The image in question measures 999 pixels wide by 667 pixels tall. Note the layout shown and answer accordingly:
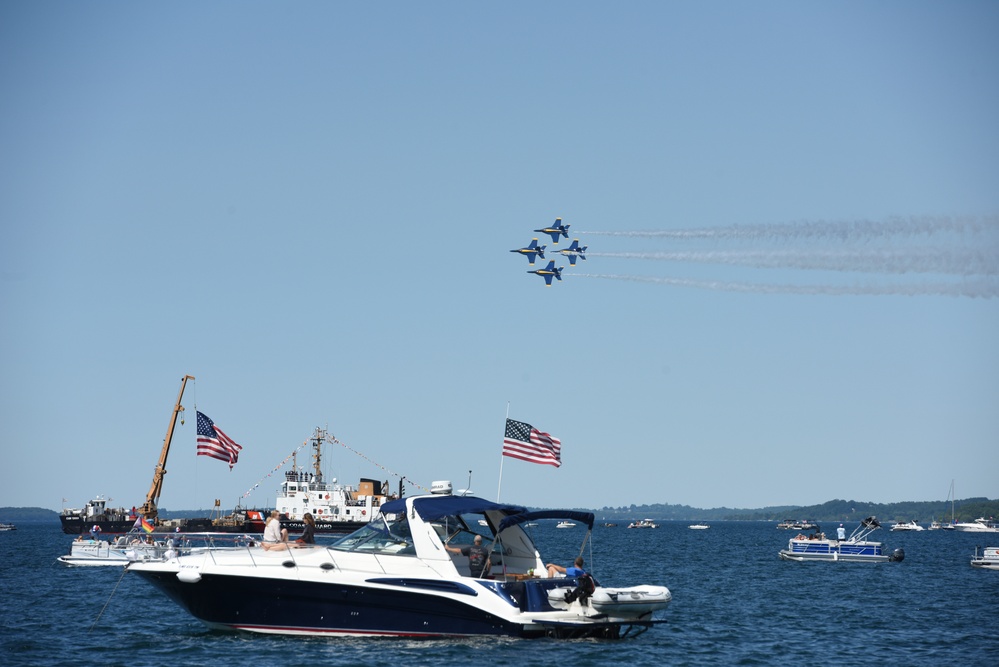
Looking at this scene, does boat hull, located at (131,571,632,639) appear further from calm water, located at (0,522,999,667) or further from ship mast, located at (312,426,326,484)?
ship mast, located at (312,426,326,484)

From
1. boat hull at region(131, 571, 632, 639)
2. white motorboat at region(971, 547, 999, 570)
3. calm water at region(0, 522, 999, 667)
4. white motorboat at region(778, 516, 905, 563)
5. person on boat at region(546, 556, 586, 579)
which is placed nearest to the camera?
calm water at region(0, 522, 999, 667)

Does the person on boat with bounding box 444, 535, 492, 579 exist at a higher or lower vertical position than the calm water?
higher

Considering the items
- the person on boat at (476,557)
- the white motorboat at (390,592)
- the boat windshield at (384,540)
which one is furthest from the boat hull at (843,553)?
the boat windshield at (384,540)

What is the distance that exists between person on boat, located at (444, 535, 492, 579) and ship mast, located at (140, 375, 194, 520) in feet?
236

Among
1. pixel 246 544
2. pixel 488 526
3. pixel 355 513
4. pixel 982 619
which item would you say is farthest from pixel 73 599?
pixel 355 513

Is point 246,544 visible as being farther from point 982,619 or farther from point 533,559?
point 982,619

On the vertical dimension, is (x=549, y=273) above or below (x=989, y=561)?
above

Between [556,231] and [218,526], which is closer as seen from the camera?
[556,231]

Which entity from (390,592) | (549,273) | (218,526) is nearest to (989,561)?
(549,273)

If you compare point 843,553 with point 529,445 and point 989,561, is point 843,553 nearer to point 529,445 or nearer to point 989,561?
point 989,561

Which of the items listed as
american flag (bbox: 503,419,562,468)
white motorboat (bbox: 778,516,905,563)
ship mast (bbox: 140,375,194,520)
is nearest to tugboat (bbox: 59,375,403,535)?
ship mast (bbox: 140,375,194,520)

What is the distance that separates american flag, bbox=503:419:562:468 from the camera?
3231 centimetres

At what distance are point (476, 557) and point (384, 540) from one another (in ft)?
7.35

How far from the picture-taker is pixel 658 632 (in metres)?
30.0
